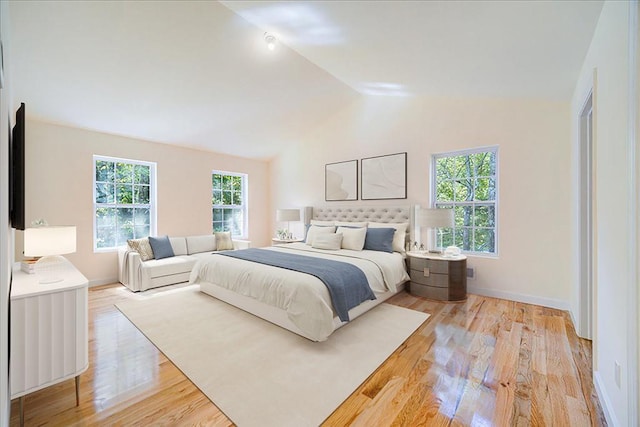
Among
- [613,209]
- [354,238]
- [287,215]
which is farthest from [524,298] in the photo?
[287,215]

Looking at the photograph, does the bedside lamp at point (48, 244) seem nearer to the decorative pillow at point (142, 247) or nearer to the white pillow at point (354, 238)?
the decorative pillow at point (142, 247)

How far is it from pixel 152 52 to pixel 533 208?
4.85 metres

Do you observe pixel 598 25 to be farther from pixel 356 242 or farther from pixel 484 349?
pixel 356 242

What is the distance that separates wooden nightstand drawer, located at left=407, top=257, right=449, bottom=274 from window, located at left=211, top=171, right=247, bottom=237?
4018 millimetres

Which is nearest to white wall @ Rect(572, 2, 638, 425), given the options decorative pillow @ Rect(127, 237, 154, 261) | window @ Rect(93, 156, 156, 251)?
decorative pillow @ Rect(127, 237, 154, 261)

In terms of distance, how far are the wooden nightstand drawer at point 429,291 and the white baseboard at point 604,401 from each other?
169 centimetres

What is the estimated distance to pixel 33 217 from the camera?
371 cm

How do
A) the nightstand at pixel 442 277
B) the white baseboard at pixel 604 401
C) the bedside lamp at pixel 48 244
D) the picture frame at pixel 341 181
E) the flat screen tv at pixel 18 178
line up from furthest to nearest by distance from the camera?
the picture frame at pixel 341 181 < the nightstand at pixel 442 277 < the bedside lamp at pixel 48 244 < the flat screen tv at pixel 18 178 < the white baseboard at pixel 604 401

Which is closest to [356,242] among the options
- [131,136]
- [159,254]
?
[159,254]

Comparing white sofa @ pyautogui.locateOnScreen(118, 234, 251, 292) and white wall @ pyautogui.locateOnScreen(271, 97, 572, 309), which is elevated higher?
white wall @ pyautogui.locateOnScreen(271, 97, 572, 309)

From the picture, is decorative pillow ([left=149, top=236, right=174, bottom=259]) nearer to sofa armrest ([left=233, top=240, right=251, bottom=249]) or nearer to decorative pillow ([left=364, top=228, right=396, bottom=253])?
sofa armrest ([left=233, top=240, right=251, bottom=249])

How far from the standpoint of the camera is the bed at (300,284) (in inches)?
94.0

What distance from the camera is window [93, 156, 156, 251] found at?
439 cm

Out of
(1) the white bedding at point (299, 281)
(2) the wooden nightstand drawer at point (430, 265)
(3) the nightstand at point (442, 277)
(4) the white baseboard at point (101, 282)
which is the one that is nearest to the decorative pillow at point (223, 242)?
(1) the white bedding at point (299, 281)
